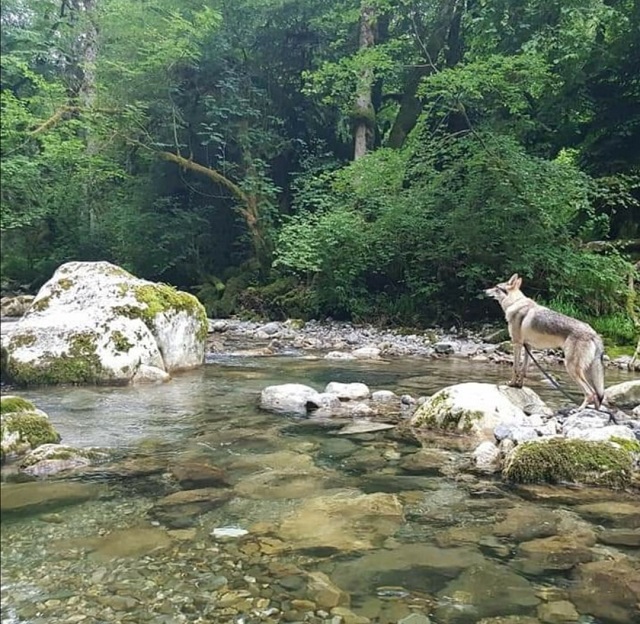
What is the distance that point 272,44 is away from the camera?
21.4 ft

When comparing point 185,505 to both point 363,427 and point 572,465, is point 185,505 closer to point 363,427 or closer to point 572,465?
point 572,465

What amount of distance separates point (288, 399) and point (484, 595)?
4454 millimetres

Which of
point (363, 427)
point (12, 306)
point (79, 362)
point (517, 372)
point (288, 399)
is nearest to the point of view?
point (12, 306)

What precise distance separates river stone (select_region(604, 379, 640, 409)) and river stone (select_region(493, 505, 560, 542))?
3980mm

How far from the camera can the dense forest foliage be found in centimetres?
202

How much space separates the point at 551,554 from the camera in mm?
3668

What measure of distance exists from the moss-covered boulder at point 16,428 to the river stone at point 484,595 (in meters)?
1.90

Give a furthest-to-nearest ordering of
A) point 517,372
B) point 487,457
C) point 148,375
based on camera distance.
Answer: point 517,372, point 148,375, point 487,457

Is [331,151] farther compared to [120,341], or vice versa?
[120,341]

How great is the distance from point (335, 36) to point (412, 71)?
494cm

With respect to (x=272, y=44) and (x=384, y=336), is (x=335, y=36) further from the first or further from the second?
(x=272, y=44)

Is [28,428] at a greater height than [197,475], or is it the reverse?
[28,428]

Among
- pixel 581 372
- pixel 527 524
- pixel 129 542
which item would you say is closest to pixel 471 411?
pixel 581 372

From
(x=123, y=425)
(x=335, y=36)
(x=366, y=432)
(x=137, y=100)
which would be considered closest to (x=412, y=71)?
(x=335, y=36)
